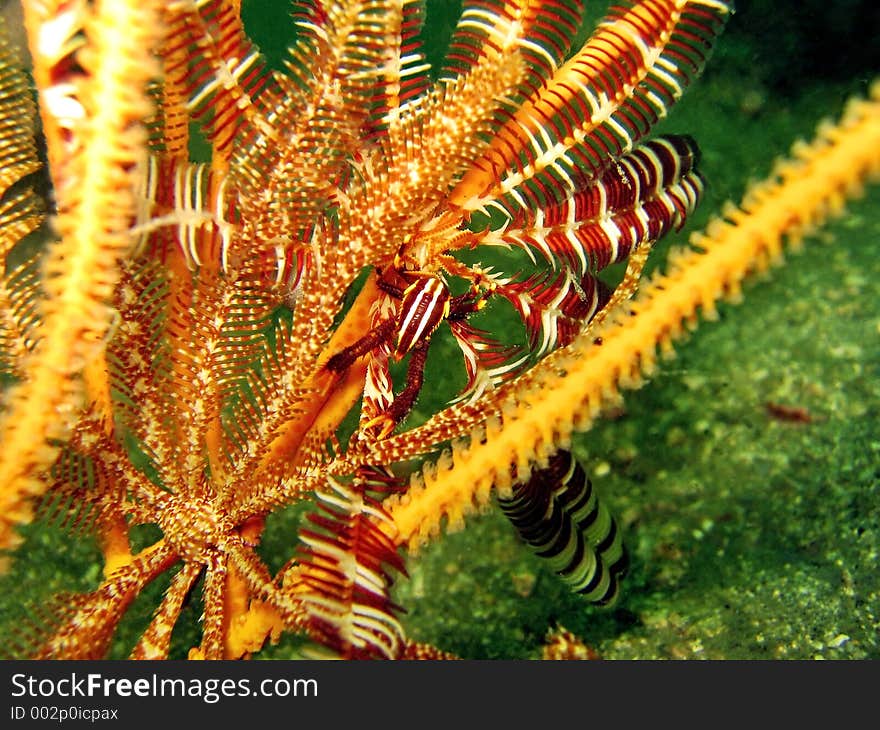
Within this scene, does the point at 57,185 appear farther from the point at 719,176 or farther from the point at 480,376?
the point at 719,176

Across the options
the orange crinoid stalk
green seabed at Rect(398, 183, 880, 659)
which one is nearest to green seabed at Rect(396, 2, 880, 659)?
green seabed at Rect(398, 183, 880, 659)

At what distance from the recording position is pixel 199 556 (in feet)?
7.06

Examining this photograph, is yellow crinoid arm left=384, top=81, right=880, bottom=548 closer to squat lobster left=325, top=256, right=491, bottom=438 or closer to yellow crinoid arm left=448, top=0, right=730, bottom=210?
squat lobster left=325, top=256, right=491, bottom=438

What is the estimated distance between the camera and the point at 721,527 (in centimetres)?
287

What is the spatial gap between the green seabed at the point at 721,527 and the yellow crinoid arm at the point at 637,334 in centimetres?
112

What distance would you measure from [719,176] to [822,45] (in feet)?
3.75

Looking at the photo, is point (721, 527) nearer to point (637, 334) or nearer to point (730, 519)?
point (730, 519)

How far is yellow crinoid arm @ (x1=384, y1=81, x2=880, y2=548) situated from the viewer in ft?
3.48

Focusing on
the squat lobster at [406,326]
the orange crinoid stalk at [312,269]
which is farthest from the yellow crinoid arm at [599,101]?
the squat lobster at [406,326]

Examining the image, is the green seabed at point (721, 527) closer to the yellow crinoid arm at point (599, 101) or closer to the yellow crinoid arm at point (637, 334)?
the yellow crinoid arm at point (599, 101)

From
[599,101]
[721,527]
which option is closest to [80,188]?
[599,101]

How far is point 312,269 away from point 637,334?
1172 millimetres

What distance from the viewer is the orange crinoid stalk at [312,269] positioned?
1784 millimetres

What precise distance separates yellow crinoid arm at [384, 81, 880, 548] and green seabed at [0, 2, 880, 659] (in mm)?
1117
